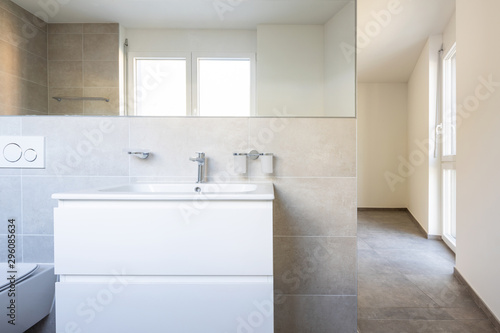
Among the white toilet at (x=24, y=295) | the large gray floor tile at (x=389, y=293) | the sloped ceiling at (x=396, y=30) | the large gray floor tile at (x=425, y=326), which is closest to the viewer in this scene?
the white toilet at (x=24, y=295)

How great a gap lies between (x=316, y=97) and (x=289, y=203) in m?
0.58

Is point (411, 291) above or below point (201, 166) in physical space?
below

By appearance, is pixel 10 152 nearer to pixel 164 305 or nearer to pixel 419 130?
pixel 164 305

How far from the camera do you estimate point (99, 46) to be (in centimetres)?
153

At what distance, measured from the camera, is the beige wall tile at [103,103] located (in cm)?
150

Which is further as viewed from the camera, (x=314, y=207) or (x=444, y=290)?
(x=444, y=290)

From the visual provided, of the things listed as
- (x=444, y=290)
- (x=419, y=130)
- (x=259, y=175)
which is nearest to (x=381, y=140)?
(x=419, y=130)

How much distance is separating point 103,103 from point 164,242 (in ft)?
3.14

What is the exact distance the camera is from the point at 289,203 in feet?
4.86

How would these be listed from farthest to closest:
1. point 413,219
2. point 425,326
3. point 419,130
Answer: point 413,219, point 419,130, point 425,326

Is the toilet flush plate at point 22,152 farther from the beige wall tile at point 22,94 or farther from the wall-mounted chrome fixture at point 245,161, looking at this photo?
the wall-mounted chrome fixture at point 245,161

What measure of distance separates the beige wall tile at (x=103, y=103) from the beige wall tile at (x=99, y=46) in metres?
0.17

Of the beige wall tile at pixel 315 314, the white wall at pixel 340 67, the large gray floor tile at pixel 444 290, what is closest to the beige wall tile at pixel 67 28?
the white wall at pixel 340 67

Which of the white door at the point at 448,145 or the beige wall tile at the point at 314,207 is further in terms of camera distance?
the white door at the point at 448,145
